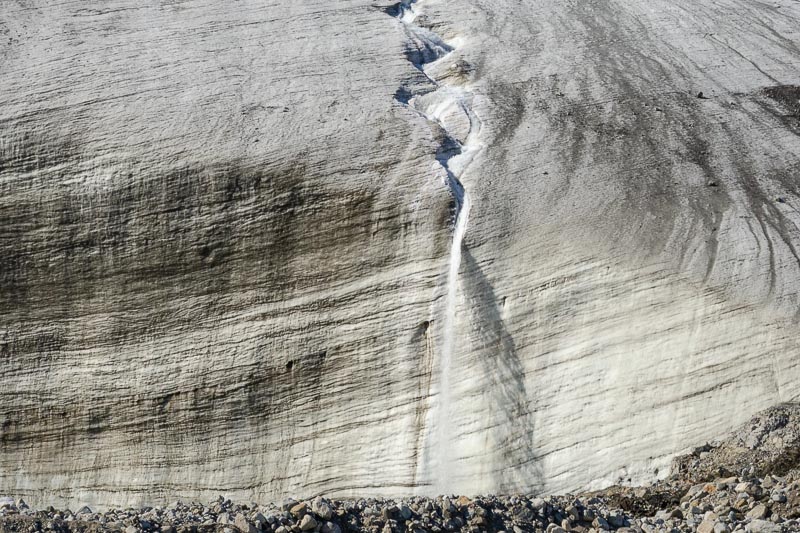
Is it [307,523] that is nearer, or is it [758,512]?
[307,523]

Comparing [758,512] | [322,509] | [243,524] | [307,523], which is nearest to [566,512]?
[758,512]

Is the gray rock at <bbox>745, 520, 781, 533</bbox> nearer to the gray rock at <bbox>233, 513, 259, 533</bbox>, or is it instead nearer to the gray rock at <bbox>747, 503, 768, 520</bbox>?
the gray rock at <bbox>747, 503, 768, 520</bbox>

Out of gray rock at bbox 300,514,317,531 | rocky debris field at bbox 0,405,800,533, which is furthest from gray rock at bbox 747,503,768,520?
gray rock at bbox 300,514,317,531

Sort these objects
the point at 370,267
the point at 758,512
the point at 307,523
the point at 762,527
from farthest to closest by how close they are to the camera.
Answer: the point at 370,267 → the point at 758,512 → the point at 762,527 → the point at 307,523

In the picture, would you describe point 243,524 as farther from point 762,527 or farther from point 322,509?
point 762,527

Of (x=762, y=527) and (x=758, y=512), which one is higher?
(x=762, y=527)

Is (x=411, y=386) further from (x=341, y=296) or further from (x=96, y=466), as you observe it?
(x=96, y=466)
